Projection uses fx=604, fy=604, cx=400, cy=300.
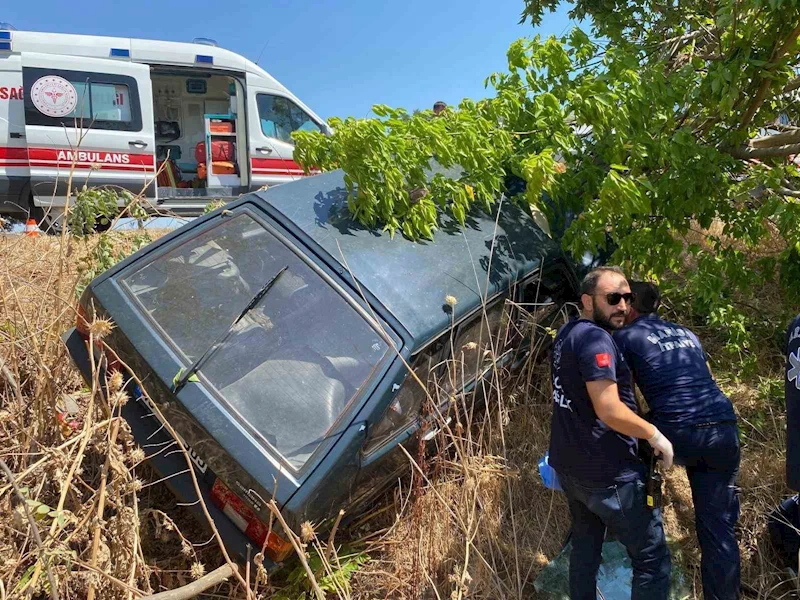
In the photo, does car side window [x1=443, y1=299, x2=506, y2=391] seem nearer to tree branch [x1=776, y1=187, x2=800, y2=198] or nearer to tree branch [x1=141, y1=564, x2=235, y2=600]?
tree branch [x1=141, y1=564, x2=235, y2=600]

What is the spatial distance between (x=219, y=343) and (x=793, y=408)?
2.57 m

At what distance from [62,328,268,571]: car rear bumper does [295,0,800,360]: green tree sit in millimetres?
1503

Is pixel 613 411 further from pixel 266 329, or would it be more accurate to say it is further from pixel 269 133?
pixel 269 133

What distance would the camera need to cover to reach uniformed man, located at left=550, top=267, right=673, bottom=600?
241 centimetres

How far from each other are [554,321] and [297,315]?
179 cm

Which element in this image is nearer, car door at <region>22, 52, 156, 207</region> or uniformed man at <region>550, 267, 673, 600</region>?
uniformed man at <region>550, 267, 673, 600</region>

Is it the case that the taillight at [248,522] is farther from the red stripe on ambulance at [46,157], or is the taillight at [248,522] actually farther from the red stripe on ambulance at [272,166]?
the red stripe on ambulance at [272,166]

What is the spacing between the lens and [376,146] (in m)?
3.39

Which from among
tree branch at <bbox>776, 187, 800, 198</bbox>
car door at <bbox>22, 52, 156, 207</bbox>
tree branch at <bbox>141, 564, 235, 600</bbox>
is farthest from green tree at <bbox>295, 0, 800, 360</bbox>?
car door at <bbox>22, 52, 156, 207</bbox>

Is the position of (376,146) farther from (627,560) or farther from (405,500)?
(627,560)

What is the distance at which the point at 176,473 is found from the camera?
2715 mm

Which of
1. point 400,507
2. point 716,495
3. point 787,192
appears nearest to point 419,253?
point 400,507

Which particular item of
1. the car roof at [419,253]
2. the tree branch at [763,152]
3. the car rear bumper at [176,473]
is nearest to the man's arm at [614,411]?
the car roof at [419,253]

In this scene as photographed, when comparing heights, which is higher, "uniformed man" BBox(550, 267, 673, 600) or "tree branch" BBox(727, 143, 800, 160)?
"tree branch" BBox(727, 143, 800, 160)
